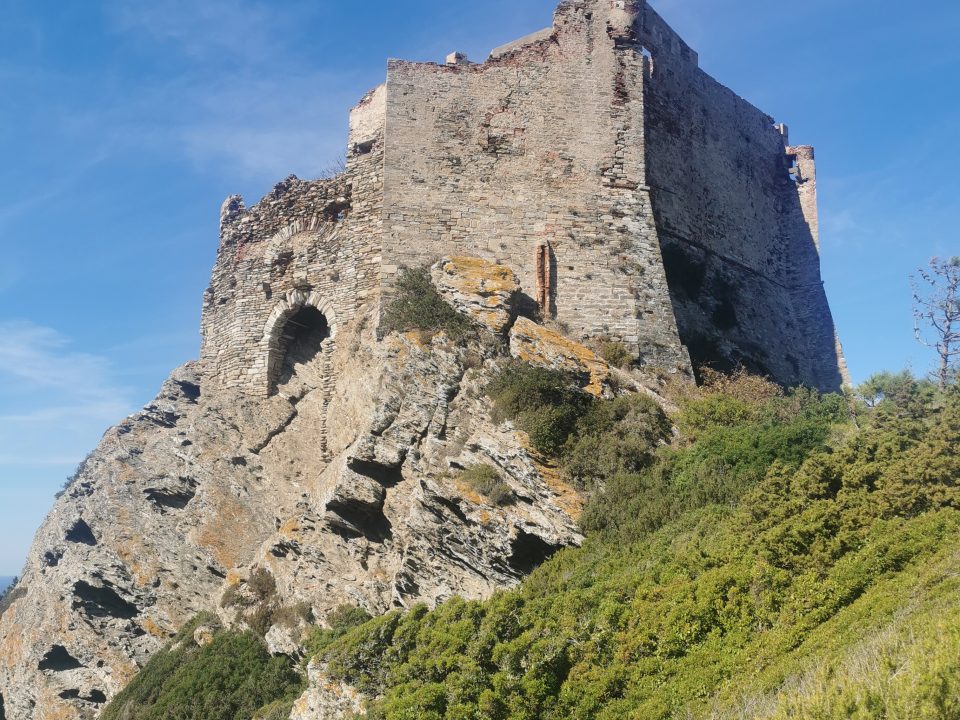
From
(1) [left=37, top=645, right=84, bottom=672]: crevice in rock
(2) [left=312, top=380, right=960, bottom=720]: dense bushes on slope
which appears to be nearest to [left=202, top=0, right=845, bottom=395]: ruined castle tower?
(2) [left=312, top=380, right=960, bottom=720]: dense bushes on slope

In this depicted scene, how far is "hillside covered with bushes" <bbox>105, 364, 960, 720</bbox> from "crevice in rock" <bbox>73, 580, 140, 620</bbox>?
7.81 m

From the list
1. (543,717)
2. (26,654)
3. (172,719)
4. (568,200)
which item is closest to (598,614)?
(543,717)

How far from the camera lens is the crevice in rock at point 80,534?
22516 millimetres

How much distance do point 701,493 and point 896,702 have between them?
6.97 meters

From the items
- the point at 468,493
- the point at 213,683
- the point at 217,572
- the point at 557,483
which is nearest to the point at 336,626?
the point at 213,683

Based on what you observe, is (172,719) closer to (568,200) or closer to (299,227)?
(299,227)

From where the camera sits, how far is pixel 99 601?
21516 mm

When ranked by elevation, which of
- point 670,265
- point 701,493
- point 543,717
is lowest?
point 543,717

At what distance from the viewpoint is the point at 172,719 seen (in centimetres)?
1673

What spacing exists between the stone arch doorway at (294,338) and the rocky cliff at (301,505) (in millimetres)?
92

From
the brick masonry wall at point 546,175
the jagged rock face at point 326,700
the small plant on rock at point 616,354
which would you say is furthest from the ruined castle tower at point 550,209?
the jagged rock face at point 326,700

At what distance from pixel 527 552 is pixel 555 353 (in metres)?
4.52

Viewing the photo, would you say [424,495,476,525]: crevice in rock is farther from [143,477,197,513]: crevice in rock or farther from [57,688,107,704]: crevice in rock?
[57,688,107,704]: crevice in rock

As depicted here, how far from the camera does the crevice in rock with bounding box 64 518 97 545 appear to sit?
73.9 ft
